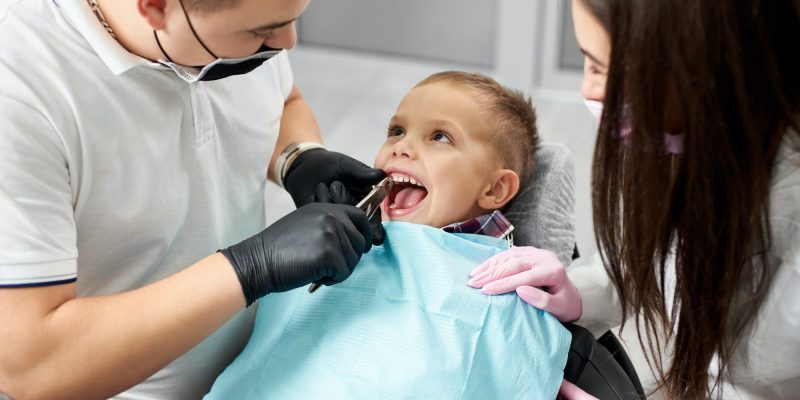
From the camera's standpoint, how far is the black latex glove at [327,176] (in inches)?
67.7

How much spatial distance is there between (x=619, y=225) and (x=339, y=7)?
2908 millimetres

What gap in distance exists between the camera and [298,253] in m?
1.34

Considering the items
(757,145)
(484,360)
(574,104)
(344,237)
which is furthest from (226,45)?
(574,104)

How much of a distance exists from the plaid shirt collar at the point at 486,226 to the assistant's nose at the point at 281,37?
1.75 ft

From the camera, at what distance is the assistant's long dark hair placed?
1065 millimetres

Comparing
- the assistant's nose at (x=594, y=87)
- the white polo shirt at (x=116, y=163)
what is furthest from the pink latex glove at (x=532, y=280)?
the white polo shirt at (x=116, y=163)

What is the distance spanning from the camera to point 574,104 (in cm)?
373

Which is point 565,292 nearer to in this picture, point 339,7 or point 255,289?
point 255,289

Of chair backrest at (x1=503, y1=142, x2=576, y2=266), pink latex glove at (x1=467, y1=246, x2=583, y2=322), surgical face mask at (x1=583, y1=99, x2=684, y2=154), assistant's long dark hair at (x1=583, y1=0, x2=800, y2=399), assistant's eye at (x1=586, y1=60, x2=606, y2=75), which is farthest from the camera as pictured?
chair backrest at (x1=503, y1=142, x2=576, y2=266)

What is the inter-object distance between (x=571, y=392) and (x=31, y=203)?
93cm

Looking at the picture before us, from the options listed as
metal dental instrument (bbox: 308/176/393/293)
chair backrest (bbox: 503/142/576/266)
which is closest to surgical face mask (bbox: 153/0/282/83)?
metal dental instrument (bbox: 308/176/393/293)

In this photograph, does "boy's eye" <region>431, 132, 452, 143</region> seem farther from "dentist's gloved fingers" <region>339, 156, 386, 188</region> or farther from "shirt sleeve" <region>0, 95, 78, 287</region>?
"shirt sleeve" <region>0, 95, 78, 287</region>

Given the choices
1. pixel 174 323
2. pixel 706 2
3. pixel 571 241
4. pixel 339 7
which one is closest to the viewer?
pixel 706 2

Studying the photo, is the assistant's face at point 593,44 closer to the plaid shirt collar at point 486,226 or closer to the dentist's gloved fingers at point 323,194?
the plaid shirt collar at point 486,226
